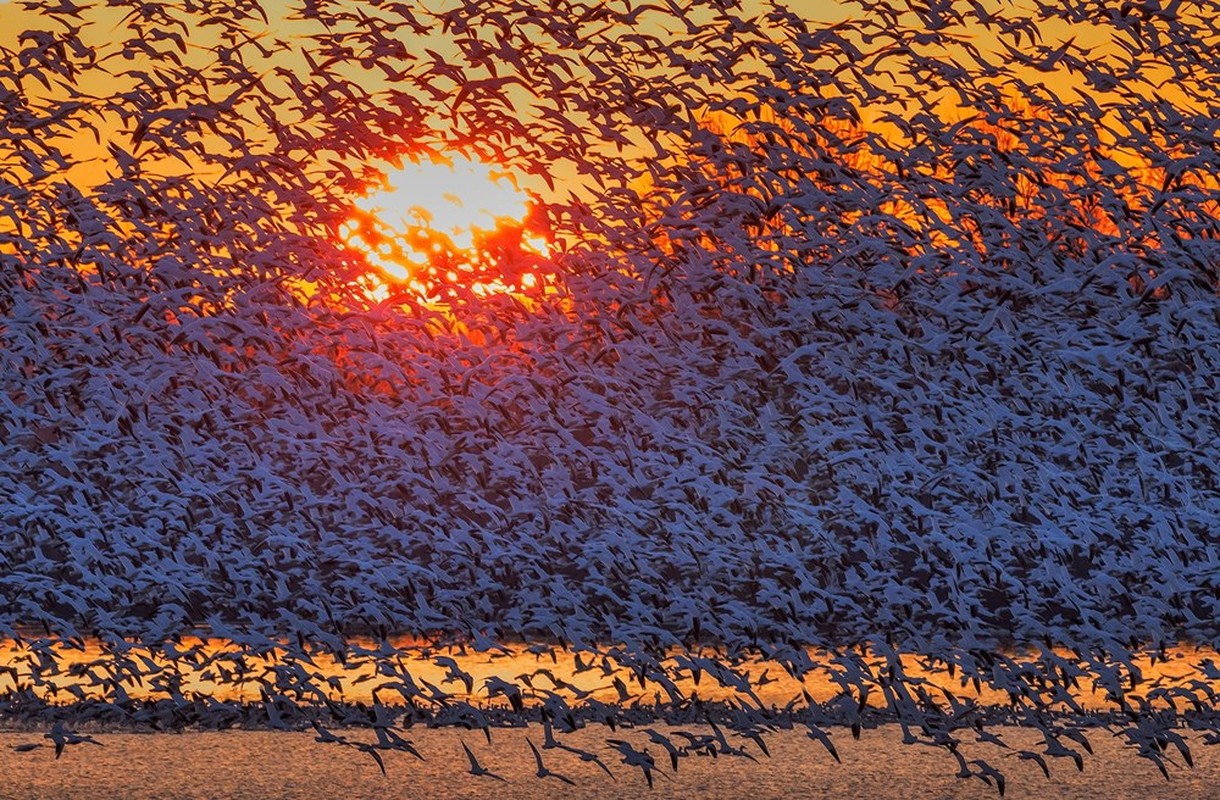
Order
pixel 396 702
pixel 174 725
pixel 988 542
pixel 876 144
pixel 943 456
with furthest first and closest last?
pixel 943 456 < pixel 988 542 < pixel 876 144 < pixel 396 702 < pixel 174 725

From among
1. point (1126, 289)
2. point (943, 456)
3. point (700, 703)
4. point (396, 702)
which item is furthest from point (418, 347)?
point (1126, 289)

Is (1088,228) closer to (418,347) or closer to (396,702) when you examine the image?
(418,347)

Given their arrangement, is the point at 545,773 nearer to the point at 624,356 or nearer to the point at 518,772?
the point at 518,772

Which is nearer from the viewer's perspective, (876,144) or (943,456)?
(876,144)

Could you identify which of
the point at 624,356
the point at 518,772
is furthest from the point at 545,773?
the point at 624,356

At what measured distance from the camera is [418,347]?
766 centimetres

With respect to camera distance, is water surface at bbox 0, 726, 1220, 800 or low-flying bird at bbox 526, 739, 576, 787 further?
low-flying bird at bbox 526, 739, 576, 787

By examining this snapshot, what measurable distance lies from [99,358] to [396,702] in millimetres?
2459

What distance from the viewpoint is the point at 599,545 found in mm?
7465

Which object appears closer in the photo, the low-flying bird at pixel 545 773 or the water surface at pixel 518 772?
the water surface at pixel 518 772

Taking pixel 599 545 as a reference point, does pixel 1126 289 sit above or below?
above

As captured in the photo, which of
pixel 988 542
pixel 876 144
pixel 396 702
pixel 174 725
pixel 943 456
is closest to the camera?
pixel 174 725

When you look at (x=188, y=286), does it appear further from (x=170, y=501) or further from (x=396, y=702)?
(x=396, y=702)

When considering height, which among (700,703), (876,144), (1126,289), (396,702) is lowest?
(396,702)
